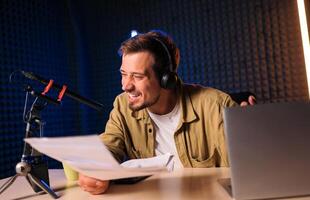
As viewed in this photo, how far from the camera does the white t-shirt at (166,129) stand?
134 cm

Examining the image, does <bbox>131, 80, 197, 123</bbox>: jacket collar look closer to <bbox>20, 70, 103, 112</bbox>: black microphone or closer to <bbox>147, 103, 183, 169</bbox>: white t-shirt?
<bbox>147, 103, 183, 169</bbox>: white t-shirt

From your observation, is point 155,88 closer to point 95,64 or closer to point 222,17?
point 222,17

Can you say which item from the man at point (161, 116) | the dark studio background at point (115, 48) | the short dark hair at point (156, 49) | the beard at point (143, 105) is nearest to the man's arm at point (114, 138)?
the man at point (161, 116)

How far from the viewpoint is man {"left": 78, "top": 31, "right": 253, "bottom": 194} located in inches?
49.9

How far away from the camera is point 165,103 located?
4.57 feet

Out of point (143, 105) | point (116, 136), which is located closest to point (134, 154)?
point (116, 136)

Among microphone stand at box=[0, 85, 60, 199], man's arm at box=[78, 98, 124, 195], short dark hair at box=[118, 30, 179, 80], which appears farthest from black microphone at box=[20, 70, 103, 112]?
short dark hair at box=[118, 30, 179, 80]

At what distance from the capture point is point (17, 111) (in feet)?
6.29

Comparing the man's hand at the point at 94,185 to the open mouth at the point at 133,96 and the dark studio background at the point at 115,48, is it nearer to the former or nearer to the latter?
the open mouth at the point at 133,96

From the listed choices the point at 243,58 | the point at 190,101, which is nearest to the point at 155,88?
the point at 190,101

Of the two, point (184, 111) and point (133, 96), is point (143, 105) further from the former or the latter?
point (184, 111)

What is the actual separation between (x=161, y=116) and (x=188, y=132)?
0.16 meters

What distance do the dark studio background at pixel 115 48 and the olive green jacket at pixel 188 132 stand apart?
867mm

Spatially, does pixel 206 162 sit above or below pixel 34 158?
below
